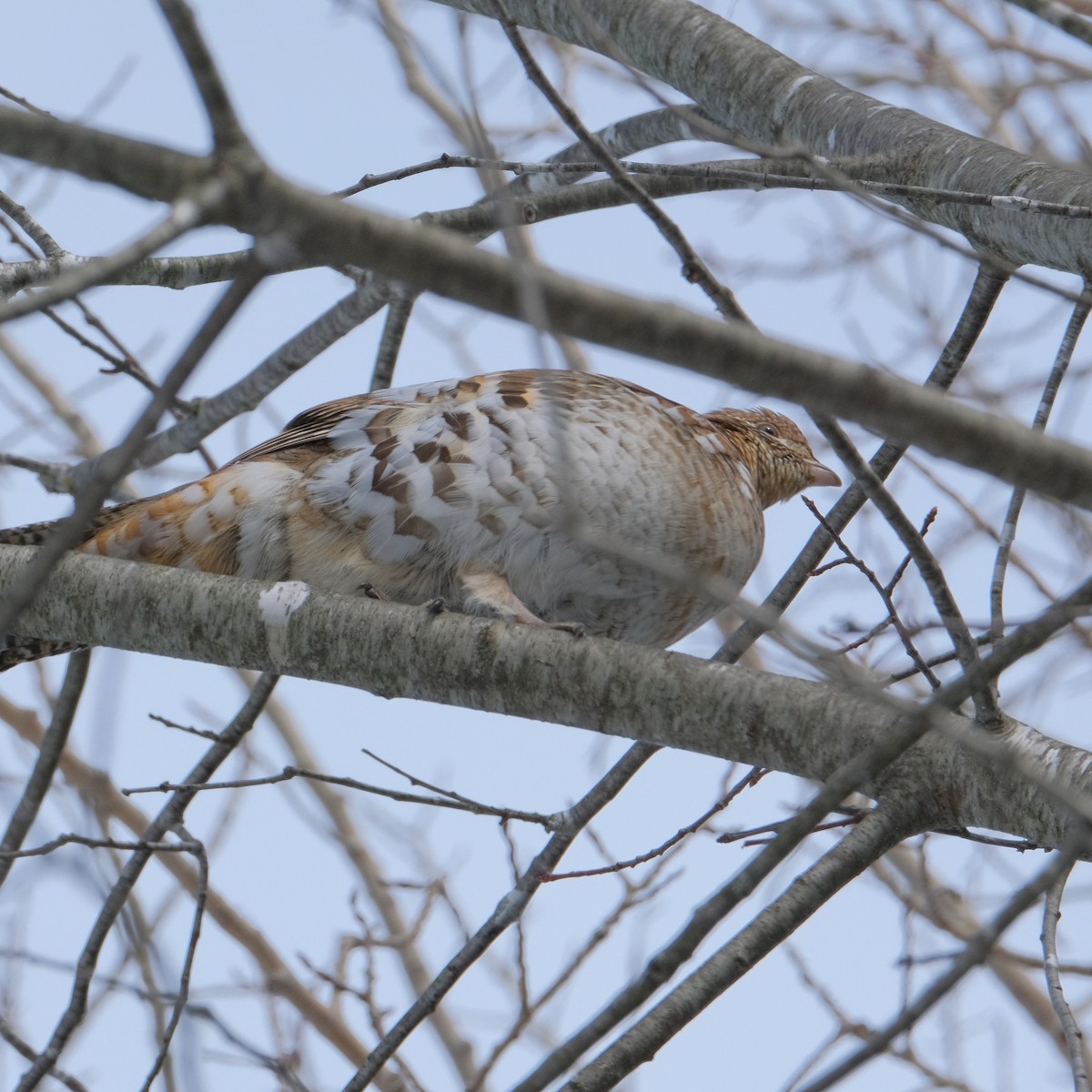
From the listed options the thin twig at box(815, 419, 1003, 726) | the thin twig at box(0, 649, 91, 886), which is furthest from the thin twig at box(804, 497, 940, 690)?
the thin twig at box(0, 649, 91, 886)

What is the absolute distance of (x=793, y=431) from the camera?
4.57 m

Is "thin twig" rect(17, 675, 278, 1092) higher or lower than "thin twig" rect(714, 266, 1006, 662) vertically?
lower

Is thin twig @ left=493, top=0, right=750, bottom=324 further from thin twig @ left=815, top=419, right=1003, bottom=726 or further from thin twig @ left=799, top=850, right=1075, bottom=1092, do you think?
thin twig @ left=799, top=850, right=1075, bottom=1092

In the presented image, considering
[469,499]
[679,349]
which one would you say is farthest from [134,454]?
[469,499]

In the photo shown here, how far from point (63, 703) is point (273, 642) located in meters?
1.07

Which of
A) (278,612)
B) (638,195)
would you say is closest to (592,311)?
(638,195)

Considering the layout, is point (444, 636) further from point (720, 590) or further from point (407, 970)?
point (407, 970)

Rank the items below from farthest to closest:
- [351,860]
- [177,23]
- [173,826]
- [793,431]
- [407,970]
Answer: [351,860]
[407,970]
[793,431]
[173,826]
[177,23]

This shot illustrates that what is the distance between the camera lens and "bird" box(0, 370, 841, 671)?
330cm

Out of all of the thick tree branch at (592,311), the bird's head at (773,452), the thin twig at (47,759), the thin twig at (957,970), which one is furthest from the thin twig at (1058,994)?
the thin twig at (47,759)

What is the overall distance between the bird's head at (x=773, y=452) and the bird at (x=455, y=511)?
0.71 meters

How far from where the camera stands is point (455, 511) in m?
3.30

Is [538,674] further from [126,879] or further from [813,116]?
[813,116]

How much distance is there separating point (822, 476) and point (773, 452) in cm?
26
